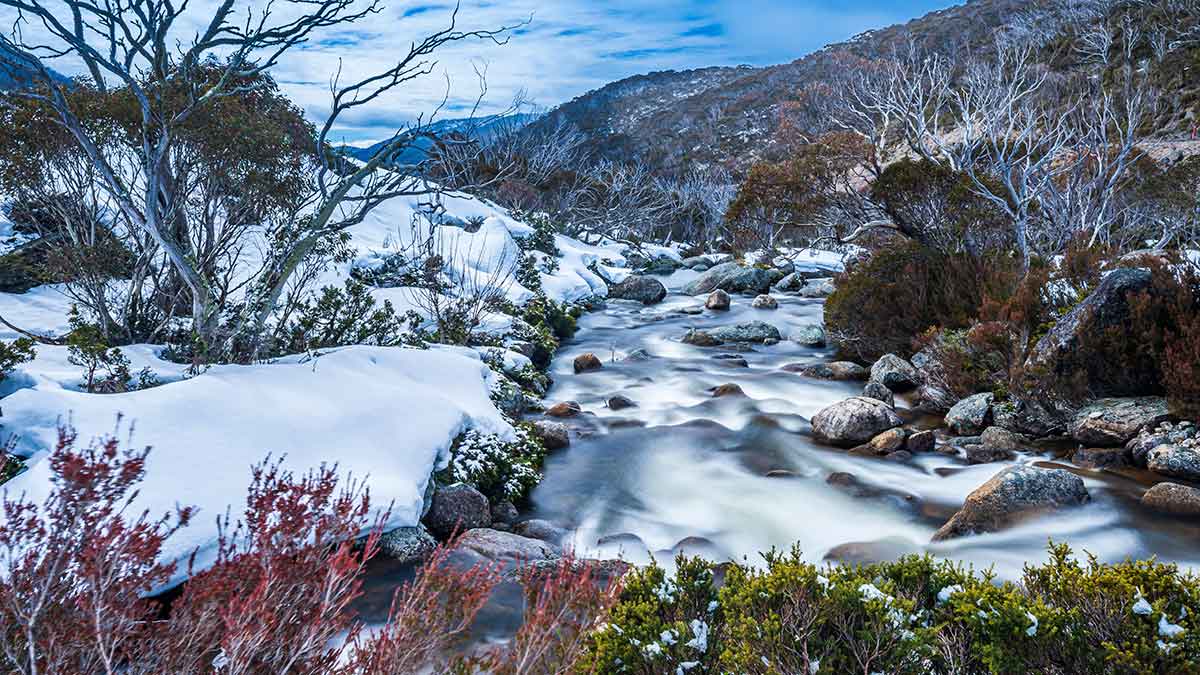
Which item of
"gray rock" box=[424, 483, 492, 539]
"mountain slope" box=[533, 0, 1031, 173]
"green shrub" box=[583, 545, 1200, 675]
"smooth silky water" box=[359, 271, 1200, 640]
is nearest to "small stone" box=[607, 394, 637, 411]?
"smooth silky water" box=[359, 271, 1200, 640]

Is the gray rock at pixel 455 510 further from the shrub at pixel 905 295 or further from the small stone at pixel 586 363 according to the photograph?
the shrub at pixel 905 295

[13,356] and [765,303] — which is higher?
[13,356]

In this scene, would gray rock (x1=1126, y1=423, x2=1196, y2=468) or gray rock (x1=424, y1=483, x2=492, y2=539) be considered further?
gray rock (x1=1126, y1=423, x2=1196, y2=468)

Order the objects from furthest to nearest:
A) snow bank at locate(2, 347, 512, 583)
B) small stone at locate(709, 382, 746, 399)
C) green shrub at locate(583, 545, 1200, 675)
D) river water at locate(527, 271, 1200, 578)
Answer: small stone at locate(709, 382, 746, 399), river water at locate(527, 271, 1200, 578), snow bank at locate(2, 347, 512, 583), green shrub at locate(583, 545, 1200, 675)

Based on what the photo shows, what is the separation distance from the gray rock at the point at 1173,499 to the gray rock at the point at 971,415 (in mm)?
2176

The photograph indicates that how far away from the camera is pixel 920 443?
737 centimetres

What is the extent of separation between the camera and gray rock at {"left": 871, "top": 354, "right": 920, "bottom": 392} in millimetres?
9602

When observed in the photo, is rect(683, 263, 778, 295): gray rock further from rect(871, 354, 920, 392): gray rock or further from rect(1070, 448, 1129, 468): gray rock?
rect(1070, 448, 1129, 468): gray rock

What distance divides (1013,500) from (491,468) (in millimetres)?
4724

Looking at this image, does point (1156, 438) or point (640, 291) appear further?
point (640, 291)

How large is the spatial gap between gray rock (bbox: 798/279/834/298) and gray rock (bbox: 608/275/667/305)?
14.9 ft

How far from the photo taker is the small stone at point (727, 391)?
10.2 meters

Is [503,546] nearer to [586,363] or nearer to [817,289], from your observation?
[586,363]

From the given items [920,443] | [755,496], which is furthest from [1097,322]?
[755,496]
